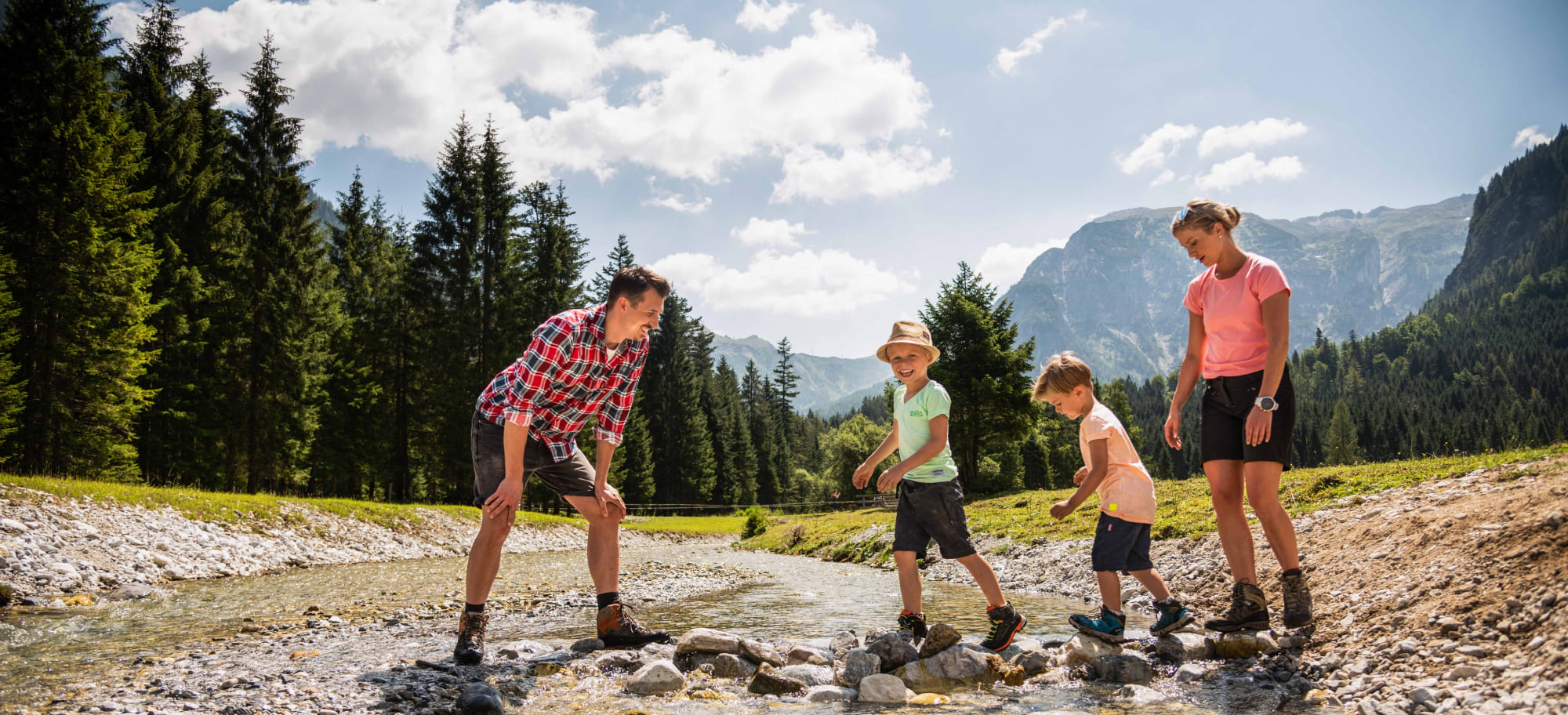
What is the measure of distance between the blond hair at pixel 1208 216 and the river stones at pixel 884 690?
364cm

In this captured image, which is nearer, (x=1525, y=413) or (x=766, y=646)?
(x=766, y=646)

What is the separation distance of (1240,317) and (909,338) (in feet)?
7.39

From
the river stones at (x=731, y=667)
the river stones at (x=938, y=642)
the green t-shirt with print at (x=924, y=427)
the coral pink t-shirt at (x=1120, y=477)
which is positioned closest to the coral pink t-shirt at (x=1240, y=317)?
the coral pink t-shirt at (x=1120, y=477)

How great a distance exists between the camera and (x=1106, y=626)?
15.8ft

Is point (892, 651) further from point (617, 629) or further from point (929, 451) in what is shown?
point (617, 629)

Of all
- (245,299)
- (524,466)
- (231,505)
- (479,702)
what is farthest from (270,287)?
(479,702)

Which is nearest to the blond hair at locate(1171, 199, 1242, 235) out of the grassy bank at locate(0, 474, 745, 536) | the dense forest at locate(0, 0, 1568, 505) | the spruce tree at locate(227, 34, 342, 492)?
the dense forest at locate(0, 0, 1568, 505)

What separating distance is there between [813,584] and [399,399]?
3104cm

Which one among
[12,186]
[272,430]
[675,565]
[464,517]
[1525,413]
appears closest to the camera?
[675,565]

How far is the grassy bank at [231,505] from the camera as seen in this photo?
38.0 feet

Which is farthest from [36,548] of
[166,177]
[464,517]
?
[166,177]

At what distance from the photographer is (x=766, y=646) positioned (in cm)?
508

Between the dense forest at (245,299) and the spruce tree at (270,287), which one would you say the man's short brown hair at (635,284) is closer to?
the dense forest at (245,299)

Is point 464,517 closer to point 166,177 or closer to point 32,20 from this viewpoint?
point 166,177
